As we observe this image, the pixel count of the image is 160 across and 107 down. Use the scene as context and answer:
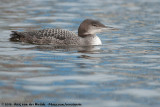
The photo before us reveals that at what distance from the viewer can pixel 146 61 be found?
27.3ft

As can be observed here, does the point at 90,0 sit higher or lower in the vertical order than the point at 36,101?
higher

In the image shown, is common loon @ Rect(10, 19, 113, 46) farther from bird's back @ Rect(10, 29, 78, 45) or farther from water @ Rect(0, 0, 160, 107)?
water @ Rect(0, 0, 160, 107)

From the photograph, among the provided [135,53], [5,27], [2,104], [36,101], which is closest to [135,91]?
[36,101]

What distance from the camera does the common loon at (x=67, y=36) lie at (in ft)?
34.2

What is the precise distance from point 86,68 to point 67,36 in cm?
303

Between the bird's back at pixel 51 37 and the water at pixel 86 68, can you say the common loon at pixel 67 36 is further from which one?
the water at pixel 86 68

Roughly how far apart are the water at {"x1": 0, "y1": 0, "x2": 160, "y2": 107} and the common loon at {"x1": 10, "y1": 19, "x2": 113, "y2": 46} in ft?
1.02

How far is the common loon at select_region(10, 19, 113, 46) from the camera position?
10.4m

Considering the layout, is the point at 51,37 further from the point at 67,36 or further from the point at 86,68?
the point at 86,68

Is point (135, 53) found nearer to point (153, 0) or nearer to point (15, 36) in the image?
point (15, 36)

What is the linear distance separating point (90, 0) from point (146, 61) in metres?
13.9

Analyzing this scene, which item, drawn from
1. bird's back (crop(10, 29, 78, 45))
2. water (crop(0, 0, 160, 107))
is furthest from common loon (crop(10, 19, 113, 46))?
water (crop(0, 0, 160, 107))

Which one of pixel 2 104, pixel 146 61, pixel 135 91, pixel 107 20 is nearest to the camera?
pixel 2 104

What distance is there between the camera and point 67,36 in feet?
34.3
